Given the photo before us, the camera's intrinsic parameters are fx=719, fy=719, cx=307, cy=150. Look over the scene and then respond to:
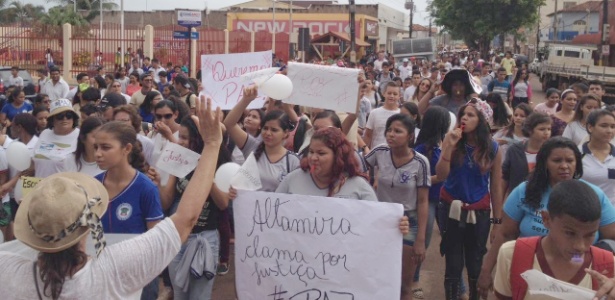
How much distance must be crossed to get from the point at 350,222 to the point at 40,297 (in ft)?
6.67

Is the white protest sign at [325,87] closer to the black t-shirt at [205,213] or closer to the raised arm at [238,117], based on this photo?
the raised arm at [238,117]

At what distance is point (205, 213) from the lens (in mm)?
4832

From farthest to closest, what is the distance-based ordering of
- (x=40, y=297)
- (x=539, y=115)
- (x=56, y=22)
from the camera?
(x=56, y=22) < (x=539, y=115) < (x=40, y=297)

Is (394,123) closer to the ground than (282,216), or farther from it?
farther from it

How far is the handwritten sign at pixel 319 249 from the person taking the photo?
4.03 m

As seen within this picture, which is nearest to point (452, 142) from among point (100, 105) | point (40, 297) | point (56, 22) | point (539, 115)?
point (539, 115)

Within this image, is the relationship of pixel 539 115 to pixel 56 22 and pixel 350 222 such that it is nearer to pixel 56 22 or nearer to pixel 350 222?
pixel 350 222

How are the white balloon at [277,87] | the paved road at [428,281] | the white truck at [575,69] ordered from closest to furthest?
the white balloon at [277,87], the paved road at [428,281], the white truck at [575,69]

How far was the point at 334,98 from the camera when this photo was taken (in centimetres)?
632

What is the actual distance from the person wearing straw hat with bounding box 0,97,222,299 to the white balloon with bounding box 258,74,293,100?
310 cm

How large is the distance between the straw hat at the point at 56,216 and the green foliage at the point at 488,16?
45291 mm

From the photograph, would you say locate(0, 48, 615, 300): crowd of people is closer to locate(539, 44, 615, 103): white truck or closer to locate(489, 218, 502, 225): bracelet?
locate(489, 218, 502, 225): bracelet

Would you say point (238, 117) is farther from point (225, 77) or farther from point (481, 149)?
point (481, 149)

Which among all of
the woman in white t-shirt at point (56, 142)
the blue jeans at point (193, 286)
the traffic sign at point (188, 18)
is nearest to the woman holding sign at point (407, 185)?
the blue jeans at point (193, 286)
